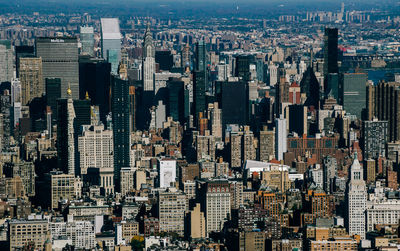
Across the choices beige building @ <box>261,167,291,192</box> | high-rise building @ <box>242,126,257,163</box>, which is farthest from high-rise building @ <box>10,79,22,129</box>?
beige building @ <box>261,167,291,192</box>

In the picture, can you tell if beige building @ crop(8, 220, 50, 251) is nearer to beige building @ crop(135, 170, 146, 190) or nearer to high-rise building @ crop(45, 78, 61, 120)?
beige building @ crop(135, 170, 146, 190)

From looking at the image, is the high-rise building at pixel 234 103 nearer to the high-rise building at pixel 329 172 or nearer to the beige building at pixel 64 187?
the high-rise building at pixel 329 172

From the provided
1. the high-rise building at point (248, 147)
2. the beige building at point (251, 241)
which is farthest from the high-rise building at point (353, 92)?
the beige building at point (251, 241)

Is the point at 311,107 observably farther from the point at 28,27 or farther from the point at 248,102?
the point at 28,27

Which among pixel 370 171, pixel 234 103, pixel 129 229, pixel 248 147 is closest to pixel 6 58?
pixel 234 103

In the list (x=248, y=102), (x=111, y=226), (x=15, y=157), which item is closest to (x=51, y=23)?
(x=248, y=102)

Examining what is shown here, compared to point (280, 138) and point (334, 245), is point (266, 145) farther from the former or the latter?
point (334, 245)
